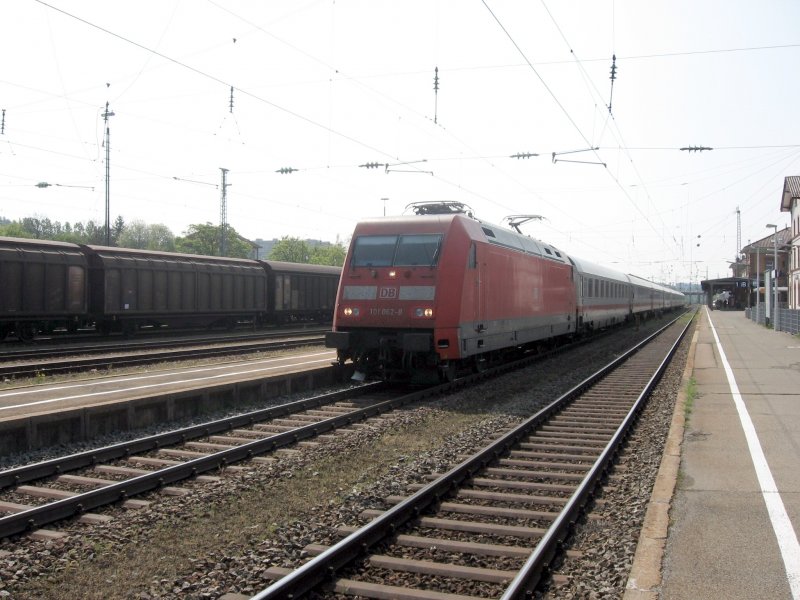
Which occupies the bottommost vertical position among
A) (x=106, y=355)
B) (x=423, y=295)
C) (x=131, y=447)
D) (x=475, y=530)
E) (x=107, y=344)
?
(x=475, y=530)

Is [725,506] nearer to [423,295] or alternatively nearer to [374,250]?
[423,295]

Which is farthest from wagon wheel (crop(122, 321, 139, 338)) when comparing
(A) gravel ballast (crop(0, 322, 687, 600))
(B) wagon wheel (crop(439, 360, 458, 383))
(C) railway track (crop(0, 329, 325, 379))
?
(A) gravel ballast (crop(0, 322, 687, 600))

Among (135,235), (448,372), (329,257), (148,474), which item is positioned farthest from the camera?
(135,235)

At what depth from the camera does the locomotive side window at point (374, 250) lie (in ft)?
42.6

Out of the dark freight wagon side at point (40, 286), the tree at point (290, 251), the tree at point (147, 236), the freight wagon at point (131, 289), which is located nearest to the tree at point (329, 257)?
the tree at point (290, 251)

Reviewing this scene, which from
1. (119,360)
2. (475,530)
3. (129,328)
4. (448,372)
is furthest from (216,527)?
(129,328)

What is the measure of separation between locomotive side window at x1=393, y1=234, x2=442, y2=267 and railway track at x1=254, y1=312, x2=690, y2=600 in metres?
4.14

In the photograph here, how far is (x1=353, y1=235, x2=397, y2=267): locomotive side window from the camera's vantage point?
42.6 ft

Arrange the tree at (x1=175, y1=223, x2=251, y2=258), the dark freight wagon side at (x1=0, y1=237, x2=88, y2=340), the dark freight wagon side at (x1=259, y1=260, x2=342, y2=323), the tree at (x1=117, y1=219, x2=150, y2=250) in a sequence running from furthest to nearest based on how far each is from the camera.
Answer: the tree at (x1=117, y1=219, x2=150, y2=250) → the tree at (x1=175, y1=223, x2=251, y2=258) → the dark freight wagon side at (x1=259, y1=260, x2=342, y2=323) → the dark freight wagon side at (x1=0, y1=237, x2=88, y2=340)

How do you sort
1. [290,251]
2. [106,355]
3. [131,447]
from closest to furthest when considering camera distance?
[131,447]
[106,355]
[290,251]

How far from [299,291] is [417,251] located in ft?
70.8

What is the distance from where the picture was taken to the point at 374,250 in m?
13.2

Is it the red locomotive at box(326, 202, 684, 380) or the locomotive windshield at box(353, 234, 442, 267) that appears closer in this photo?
the red locomotive at box(326, 202, 684, 380)

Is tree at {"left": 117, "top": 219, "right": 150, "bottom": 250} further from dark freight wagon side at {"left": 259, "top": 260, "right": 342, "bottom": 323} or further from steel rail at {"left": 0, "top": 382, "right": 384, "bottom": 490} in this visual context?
steel rail at {"left": 0, "top": 382, "right": 384, "bottom": 490}
